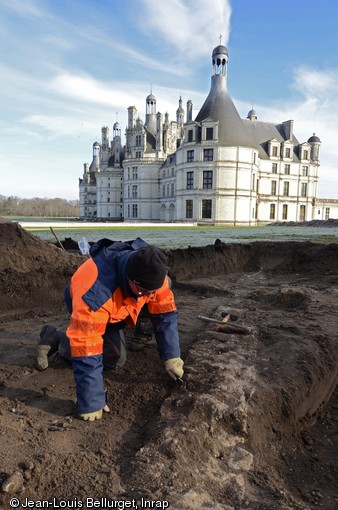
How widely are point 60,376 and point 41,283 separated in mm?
4154

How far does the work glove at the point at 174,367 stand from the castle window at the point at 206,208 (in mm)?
45860

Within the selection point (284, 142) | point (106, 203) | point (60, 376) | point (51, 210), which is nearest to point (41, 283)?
point (60, 376)

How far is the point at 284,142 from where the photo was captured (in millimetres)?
55531

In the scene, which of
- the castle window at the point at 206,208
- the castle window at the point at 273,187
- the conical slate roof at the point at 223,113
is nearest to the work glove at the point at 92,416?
the castle window at the point at 206,208

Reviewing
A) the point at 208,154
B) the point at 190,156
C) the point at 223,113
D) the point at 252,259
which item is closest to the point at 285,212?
the point at 208,154

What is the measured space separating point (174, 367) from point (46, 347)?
1.52 metres

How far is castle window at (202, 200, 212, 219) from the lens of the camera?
48.8 metres

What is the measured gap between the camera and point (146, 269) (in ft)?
9.72

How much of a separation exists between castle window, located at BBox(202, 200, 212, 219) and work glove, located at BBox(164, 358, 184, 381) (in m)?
45.9

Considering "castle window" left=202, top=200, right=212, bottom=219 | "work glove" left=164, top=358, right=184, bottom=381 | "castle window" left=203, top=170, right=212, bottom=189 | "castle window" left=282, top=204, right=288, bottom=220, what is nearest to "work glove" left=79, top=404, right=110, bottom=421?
"work glove" left=164, top=358, right=184, bottom=381

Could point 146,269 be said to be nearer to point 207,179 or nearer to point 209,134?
point 207,179

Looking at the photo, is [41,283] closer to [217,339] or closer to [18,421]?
[217,339]

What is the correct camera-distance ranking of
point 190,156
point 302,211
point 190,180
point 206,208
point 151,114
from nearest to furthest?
1. point 206,208
2. point 190,156
3. point 190,180
4. point 302,211
5. point 151,114

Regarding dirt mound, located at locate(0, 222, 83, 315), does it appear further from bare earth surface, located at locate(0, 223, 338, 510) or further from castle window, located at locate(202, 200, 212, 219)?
castle window, located at locate(202, 200, 212, 219)
